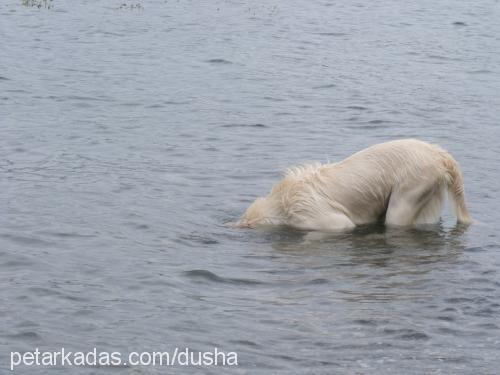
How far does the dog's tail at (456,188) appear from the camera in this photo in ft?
33.6

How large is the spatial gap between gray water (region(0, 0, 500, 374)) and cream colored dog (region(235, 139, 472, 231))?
213 millimetres

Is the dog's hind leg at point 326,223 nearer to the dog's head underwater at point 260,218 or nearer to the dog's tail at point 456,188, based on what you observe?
the dog's head underwater at point 260,218

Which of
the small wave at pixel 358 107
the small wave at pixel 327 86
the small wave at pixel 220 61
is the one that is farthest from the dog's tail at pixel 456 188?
the small wave at pixel 220 61

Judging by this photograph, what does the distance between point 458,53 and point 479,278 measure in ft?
41.4

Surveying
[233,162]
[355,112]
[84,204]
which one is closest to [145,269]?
[84,204]

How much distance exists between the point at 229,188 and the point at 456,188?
2791 mm

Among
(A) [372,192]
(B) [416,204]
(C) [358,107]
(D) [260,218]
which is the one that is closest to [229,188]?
(D) [260,218]

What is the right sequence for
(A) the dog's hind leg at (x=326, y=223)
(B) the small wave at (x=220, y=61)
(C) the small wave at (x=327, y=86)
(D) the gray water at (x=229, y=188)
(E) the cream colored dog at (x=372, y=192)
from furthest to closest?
(B) the small wave at (x=220, y=61), (C) the small wave at (x=327, y=86), (A) the dog's hind leg at (x=326, y=223), (E) the cream colored dog at (x=372, y=192), (D) the gray water at (x=229, y=188)

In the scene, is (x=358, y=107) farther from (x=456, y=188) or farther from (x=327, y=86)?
(x=456, y=188)

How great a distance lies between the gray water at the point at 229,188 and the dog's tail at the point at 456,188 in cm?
15

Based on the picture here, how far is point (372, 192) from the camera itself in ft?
34.1

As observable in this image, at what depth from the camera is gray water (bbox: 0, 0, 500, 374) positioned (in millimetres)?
7473

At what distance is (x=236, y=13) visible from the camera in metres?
25.0

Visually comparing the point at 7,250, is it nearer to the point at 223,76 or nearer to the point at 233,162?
the point at 233,162
